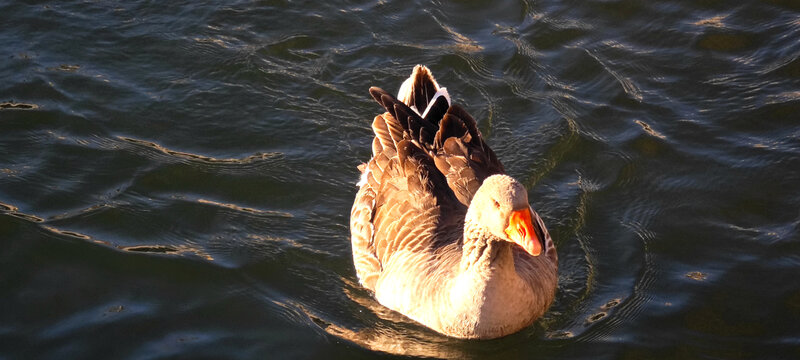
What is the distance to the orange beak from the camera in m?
6.70

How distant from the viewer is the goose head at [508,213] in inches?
→ 264

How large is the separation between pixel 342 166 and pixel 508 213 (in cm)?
340

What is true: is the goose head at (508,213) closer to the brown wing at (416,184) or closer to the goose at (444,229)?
the goose at (444,229)

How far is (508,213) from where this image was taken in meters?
6.73

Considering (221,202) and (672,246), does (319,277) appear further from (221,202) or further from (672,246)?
(672,246)

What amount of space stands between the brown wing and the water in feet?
1.49

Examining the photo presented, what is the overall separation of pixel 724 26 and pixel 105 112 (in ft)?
23.5

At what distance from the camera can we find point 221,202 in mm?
9258

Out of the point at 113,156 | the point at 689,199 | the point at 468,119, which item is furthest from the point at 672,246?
the point at 113,156

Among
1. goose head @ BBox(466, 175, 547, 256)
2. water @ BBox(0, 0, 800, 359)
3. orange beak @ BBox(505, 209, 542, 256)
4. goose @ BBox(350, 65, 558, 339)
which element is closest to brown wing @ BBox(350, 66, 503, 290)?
goose @ BBox(350, 65, 558, 339)

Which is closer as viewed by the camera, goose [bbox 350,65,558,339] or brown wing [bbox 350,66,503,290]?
goose [bbox 350,65,558,339]

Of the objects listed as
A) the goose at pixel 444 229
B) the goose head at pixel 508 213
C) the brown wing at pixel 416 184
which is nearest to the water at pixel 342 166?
the goose at pixel 444 229

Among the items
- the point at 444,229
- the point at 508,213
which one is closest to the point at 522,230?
the point at 508,213

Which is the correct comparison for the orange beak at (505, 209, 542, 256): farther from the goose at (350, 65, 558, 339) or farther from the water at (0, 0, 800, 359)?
the water at (0, 0, 800, 359)
